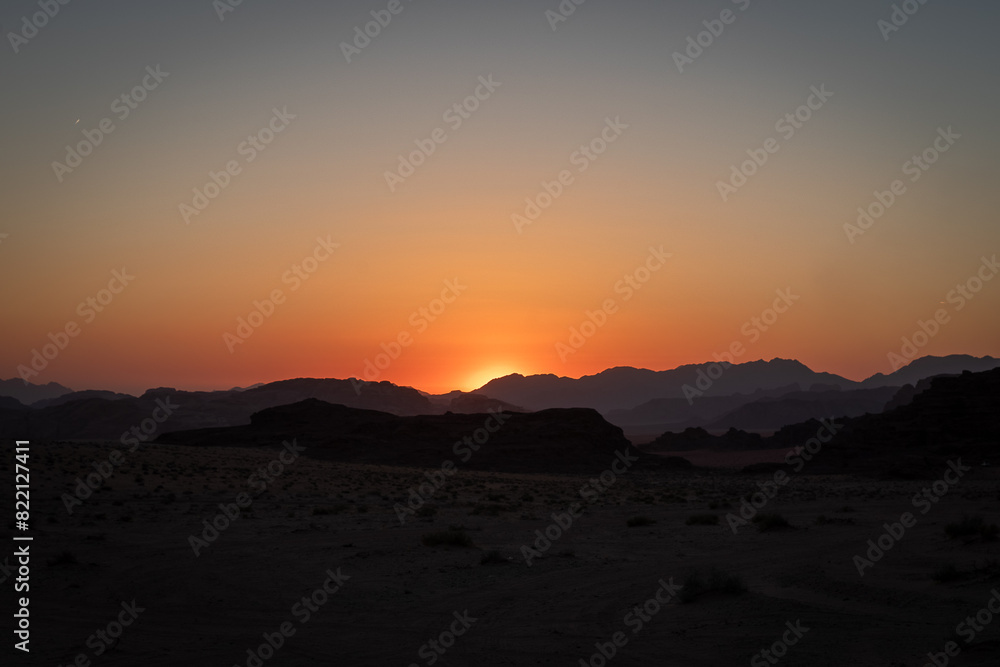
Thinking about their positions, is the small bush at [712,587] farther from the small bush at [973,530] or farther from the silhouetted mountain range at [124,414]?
the silhouetted mountain range at [124,414]

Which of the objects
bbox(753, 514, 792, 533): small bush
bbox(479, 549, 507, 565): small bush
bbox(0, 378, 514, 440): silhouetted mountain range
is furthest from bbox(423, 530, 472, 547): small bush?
bbox(0, 378, 514, 440): silhouetted mountain range

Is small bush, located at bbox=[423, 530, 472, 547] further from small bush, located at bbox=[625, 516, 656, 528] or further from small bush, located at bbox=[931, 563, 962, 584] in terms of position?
small bush, located at bbox=[931, 563, 962, 584]

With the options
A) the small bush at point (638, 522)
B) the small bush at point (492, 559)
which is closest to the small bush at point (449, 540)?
the small bush at point (492, 559)

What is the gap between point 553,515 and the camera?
25.1m

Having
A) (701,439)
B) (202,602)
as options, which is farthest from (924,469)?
(701,439)

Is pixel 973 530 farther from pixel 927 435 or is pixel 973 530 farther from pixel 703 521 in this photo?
pixel 927 435

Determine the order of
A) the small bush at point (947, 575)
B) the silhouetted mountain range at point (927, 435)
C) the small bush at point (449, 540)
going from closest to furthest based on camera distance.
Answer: the small bush at point (947, 575), the small bush at point (449, 540), the silhouetted mountain range at point (927, 435)

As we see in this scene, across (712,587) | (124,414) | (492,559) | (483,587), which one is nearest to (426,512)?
(492,559)

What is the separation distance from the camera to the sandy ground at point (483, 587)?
29.7 ft

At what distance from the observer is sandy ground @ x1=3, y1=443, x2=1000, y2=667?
29.7ft

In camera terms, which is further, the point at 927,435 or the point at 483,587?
the point at 927,435

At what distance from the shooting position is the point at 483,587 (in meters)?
13.1

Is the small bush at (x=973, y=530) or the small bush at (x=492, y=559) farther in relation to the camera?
the small bush at (x=492, y=559)

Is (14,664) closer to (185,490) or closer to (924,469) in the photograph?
(185,490)
